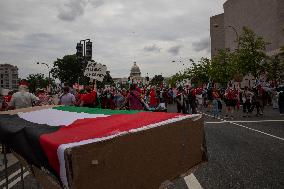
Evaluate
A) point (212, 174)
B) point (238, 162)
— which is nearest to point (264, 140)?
point (238, 162)

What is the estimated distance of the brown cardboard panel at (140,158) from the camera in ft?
7.60

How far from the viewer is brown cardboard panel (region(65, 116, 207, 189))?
7.60 ft

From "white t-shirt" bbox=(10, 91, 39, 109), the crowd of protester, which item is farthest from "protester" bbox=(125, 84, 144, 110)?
"white t-shirt" bbox=(10, 91, 39, 109)

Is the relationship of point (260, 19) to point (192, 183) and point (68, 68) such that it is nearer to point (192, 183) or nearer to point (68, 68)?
point (68, 68)

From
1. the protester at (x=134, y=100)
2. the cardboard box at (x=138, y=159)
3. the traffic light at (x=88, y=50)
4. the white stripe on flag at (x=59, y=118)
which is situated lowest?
the cardboard box at (x=138, y=159)

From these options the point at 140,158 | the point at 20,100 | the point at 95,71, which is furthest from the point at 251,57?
the point at 140,158

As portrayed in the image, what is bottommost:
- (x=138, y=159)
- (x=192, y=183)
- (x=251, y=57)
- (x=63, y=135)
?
(x=192, y=183)

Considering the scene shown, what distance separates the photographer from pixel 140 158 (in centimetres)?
265

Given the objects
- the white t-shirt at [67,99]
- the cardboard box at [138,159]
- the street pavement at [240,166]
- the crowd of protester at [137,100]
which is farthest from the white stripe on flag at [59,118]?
the white t-shirt at [67,99]

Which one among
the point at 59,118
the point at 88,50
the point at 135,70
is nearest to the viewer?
the point at 59,118

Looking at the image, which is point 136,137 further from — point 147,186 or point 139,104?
point 139,104

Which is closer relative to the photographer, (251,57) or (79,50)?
(79,50)

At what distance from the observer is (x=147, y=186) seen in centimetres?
274

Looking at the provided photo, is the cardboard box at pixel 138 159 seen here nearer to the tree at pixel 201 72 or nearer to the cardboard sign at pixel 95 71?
the cardboard sign at pixel 95 71
